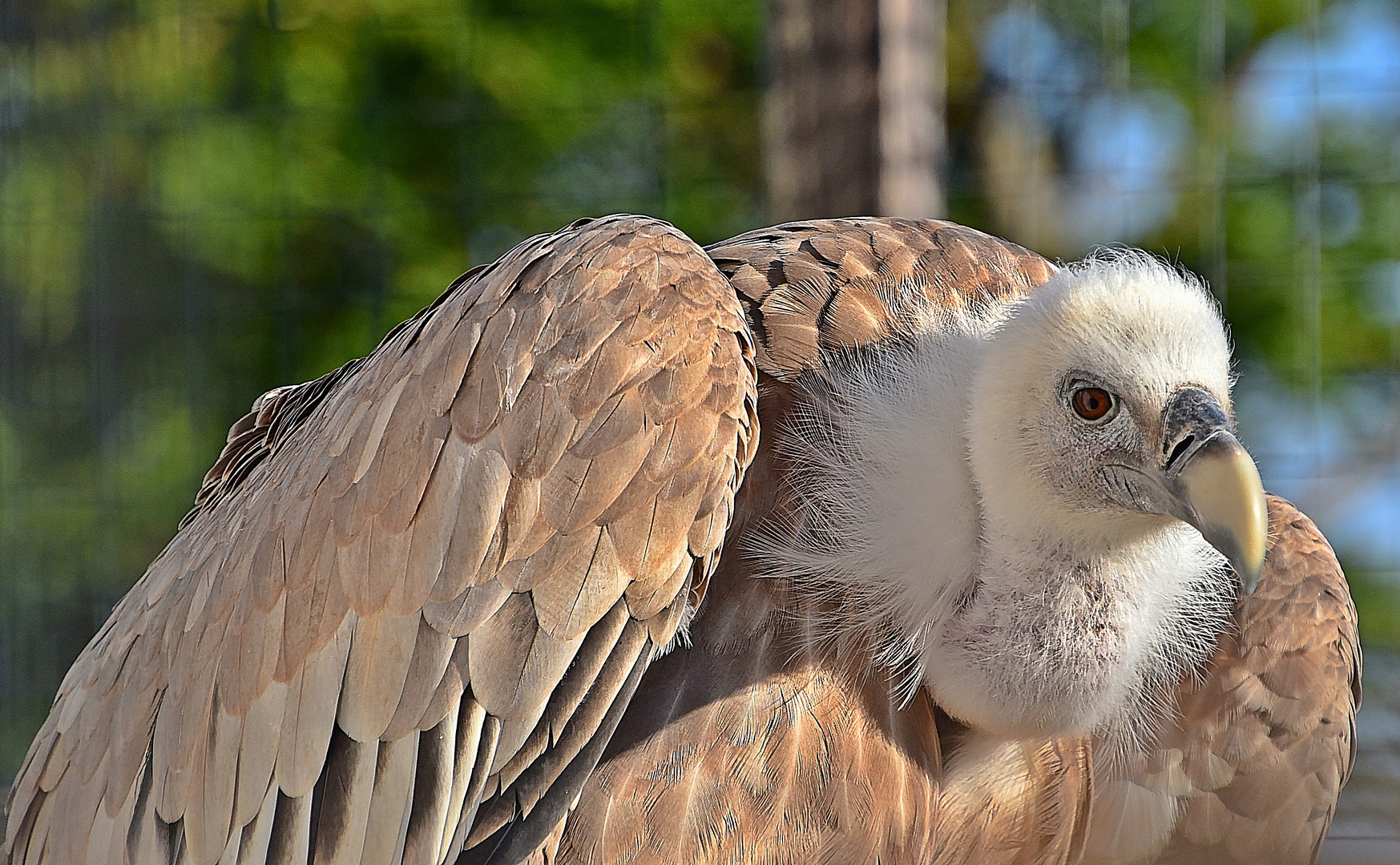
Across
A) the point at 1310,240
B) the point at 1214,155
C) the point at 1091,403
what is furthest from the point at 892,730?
the point at 1214,155

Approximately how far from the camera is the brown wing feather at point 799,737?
1.47 metres

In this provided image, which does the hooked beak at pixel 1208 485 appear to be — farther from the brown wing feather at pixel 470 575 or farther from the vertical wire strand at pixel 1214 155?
the vertical wire strand at pixel 1214 155

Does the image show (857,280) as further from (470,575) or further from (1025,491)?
(470,575)

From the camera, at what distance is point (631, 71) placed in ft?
13.1

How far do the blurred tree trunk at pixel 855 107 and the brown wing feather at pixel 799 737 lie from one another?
69cm

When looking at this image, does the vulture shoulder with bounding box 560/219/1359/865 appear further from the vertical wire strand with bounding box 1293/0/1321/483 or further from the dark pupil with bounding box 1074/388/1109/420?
the vertical wire strand with bounding box 1293/0/1321/483

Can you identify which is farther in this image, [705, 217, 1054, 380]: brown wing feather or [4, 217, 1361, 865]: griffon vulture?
[705, 217, 1054, 380]: brown wing feather

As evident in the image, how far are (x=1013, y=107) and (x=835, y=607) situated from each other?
7.65ft

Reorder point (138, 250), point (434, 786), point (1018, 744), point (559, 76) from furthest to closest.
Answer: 1. point (559, 76)
2. point (138, 250)
3. point (1018, 744)
4. point (434, 786)

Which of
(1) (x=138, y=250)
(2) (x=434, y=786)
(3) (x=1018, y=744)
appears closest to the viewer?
(2) (x=434, y=786)

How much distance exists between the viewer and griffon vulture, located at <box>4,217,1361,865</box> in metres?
1.36

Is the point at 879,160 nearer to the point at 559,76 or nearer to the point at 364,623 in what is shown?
the point at 364,623

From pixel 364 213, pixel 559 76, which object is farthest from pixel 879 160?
pixel 559 76

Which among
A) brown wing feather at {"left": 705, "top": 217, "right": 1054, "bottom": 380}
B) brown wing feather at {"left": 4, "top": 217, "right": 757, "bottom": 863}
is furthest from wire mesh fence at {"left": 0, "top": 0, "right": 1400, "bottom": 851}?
brown wing feather at {"left": 4, "top": 217, "right": 757, "bottom": 863}
